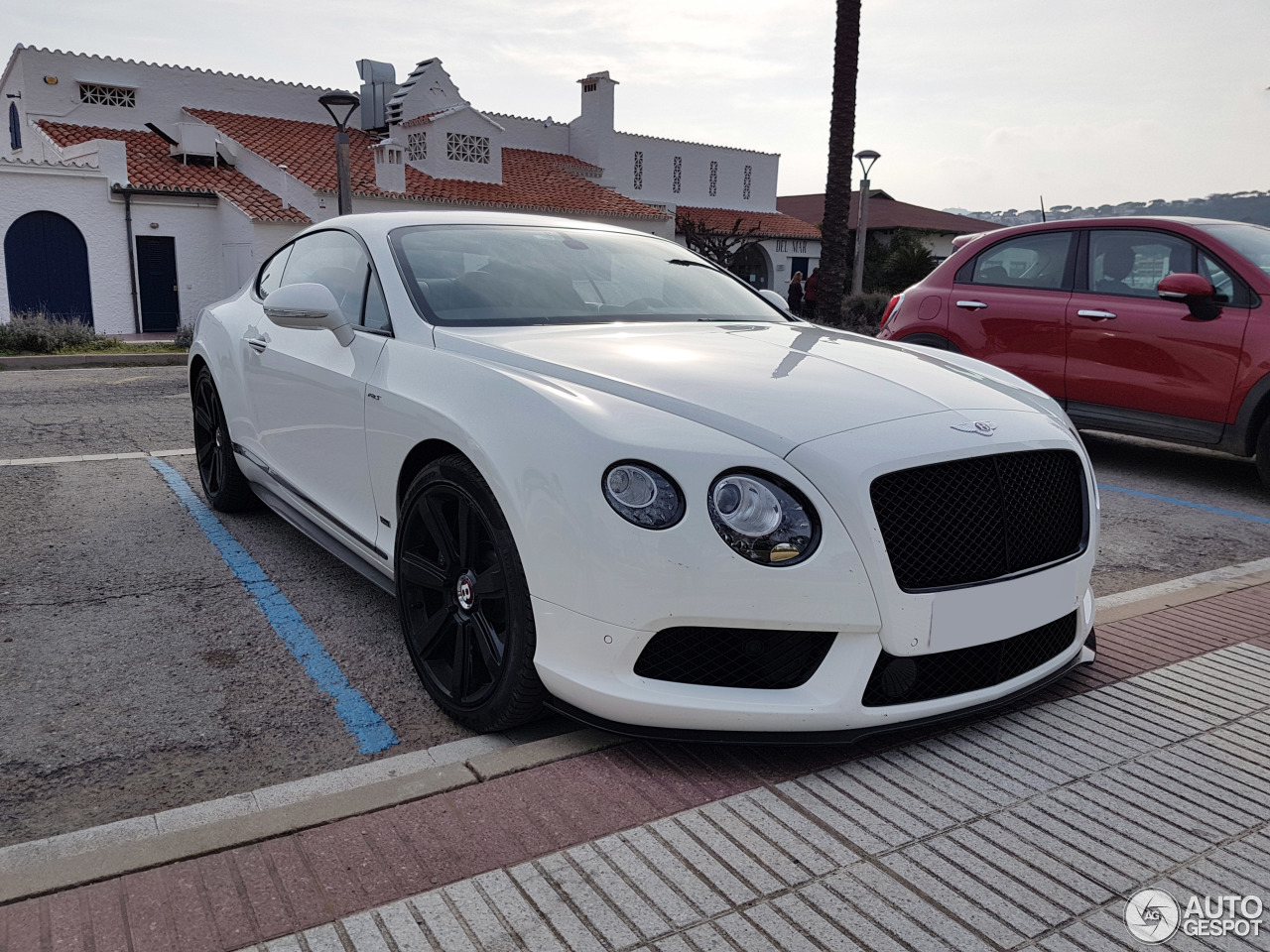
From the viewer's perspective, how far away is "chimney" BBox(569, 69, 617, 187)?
36875 mm

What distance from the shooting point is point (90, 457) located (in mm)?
6543

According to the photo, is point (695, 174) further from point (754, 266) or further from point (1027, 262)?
point (1027, 262)

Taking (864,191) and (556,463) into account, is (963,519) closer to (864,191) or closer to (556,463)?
(556,463)

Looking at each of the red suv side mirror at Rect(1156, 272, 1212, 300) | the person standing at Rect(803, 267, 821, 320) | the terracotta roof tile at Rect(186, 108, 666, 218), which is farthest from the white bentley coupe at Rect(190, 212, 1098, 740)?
the terracotta roof tile at Rect(186, 108, 666, 218)

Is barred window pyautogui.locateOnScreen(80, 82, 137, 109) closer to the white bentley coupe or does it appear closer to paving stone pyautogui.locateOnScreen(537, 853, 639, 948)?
the white bentley coupe

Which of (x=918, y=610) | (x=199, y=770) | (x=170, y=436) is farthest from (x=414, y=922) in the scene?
(x=170, y=436)

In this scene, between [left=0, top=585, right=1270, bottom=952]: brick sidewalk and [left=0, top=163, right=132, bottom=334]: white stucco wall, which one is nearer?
[left=0, top=585, right=1270, bottom=952]: brick sidewalk

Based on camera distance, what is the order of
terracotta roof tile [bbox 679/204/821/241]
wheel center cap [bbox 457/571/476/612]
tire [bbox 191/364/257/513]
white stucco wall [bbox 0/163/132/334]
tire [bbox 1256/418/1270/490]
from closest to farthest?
wheel center cap [bbox 457/571/476/612] < tire [bbox 191/364/257/513] < tire [bbox 1256/418/1270/490] < white stucco wall [bbox 0/163/132/334] < terracotta roof tile [bbox 679/204/821/241]

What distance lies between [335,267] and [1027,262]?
16.9 ft

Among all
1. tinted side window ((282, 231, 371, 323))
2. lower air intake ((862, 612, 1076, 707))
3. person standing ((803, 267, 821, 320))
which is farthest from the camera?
person standing ((803, 267, 821, 320))

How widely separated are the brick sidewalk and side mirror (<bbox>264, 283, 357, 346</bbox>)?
1811 mm

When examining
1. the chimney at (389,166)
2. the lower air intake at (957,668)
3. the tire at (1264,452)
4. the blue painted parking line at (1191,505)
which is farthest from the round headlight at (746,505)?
the chimney at (389,166)

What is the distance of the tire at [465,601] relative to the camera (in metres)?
2.56

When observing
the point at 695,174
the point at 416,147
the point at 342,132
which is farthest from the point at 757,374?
the point at 695,174
